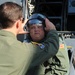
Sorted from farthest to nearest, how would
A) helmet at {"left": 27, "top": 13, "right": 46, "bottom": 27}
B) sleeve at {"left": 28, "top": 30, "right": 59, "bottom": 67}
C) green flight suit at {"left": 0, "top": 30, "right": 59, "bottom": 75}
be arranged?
1. helmet at {"left": 27, "top": 13, "right": 46, "bottom": 27}
2. sleeve at {"left": 28, "top": 30, "right": 59, "bottom": 67}
3. green flight suit at {"left": 0, "top": 30, "right": 59, "bottom": 75}

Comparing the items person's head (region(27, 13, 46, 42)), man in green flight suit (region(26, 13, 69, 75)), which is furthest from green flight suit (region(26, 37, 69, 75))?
person's head (region(27, 13, 46, 42))

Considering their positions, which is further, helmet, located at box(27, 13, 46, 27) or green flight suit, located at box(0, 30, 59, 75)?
helmet, located at box(27, 13, 46, 27)

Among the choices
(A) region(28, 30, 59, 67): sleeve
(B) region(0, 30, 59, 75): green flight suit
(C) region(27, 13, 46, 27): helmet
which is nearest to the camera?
(B) region(0, 30, 59, 75): green flight suit

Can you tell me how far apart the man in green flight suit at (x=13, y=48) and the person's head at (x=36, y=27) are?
2.16 ft

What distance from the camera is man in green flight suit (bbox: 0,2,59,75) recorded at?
2.51m

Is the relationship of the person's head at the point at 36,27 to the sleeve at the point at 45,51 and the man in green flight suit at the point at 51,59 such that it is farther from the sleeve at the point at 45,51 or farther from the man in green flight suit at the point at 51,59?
the sleeve at the point at 45,51

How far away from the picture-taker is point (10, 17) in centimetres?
259

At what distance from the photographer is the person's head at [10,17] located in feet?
8.50

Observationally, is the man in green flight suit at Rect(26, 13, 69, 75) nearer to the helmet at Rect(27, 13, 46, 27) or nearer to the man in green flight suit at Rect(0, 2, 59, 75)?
the helmet at Rect(27, 13, 46, 27)

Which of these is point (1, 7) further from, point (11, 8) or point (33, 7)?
point (33, 7)

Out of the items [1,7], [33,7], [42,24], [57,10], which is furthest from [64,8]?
[1,7]

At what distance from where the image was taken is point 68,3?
779 cm

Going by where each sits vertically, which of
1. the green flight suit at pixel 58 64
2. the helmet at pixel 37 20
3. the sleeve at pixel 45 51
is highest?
the helmet at pixel 37 20

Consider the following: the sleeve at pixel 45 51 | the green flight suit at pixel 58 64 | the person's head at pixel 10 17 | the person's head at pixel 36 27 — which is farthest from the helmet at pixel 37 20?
the person's head at pixel 10 17
